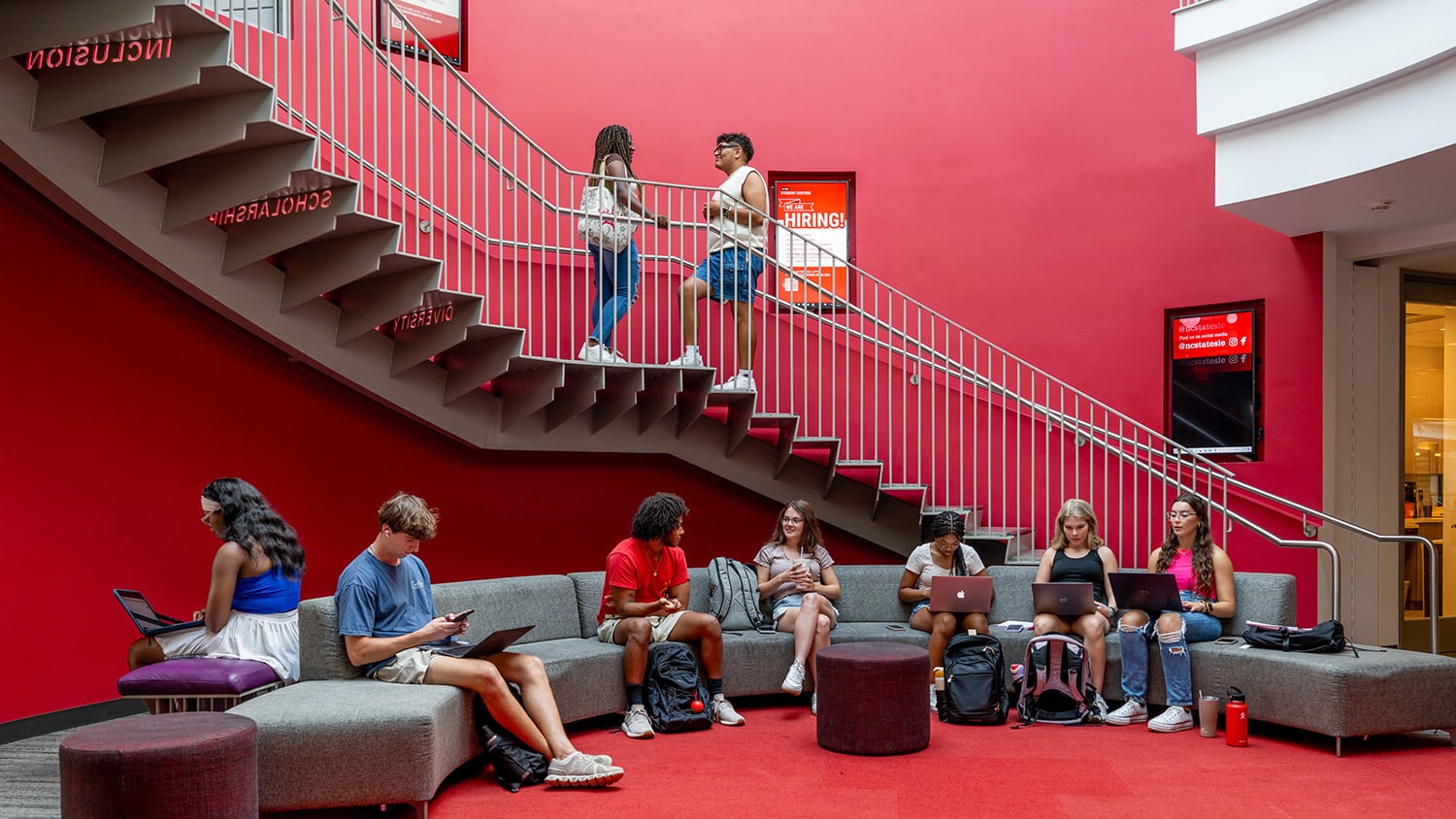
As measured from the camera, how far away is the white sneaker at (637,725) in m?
5.33

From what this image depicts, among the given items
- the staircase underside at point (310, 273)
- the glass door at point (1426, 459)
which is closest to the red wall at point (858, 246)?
the staircase underside at point (310, 273)

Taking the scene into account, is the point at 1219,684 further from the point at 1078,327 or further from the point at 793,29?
the point at 793,29

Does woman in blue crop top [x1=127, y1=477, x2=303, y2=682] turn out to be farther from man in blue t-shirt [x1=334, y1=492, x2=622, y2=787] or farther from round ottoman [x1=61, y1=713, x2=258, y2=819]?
round ottoman [x1=61, y1=713, x2=258, y2=819]

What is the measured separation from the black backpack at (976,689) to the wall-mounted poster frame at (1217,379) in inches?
115

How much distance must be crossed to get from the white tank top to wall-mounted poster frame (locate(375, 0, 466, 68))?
2.26 meters

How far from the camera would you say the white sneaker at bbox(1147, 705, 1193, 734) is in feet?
18.0

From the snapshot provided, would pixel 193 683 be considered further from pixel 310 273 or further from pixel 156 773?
pixel 310 273

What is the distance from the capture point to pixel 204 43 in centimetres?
421

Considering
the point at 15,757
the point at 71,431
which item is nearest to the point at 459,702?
the point at 15,757

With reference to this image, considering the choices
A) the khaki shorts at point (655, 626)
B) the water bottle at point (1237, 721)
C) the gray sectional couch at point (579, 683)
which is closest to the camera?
the gray sectional couch at point (579, 683)

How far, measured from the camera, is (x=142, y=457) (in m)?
5.81

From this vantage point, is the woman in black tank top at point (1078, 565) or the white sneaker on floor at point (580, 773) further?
the woman in black tank top at point (1078, 565)

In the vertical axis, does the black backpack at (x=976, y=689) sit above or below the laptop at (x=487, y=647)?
below

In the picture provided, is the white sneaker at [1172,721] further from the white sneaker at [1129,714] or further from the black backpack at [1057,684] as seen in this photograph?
the black backpack at [1057,684]
